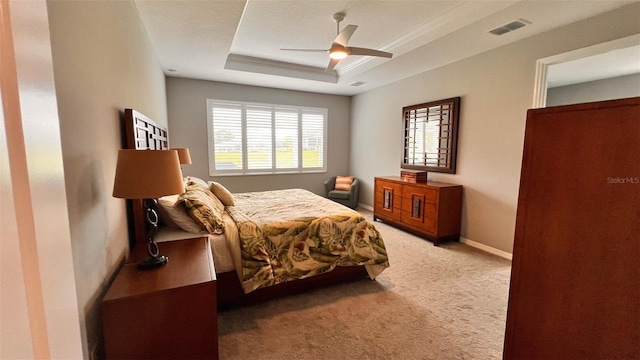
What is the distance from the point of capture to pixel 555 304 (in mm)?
1136

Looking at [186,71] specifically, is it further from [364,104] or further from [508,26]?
[508,26]

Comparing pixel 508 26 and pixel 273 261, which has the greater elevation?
pixel 508 26

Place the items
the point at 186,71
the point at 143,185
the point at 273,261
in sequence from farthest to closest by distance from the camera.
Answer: the point at 186,71, the point at 273,261, the point at 143,185

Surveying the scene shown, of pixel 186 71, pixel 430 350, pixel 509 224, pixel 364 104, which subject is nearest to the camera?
pixel 430 350

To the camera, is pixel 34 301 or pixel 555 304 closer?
pixel 34 301

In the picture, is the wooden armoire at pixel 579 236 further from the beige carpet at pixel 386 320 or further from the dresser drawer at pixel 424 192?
the dresser drawer at pixel 424 192

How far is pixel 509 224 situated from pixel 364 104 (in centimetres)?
366

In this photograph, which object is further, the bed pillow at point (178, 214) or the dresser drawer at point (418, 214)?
the dresser drawer at point (418, 214)

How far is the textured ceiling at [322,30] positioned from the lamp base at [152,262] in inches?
82.9

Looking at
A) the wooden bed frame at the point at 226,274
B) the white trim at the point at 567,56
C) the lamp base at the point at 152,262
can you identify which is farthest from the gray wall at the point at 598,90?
the lamp base at the point at 152,262

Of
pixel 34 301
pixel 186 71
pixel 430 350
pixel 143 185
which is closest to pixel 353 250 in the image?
pixel 430 350

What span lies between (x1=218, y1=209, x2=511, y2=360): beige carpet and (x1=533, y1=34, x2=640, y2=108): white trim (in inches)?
78.2

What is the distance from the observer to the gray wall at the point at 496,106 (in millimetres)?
2720

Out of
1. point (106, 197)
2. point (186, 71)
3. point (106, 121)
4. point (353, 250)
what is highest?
point (186, 71)
